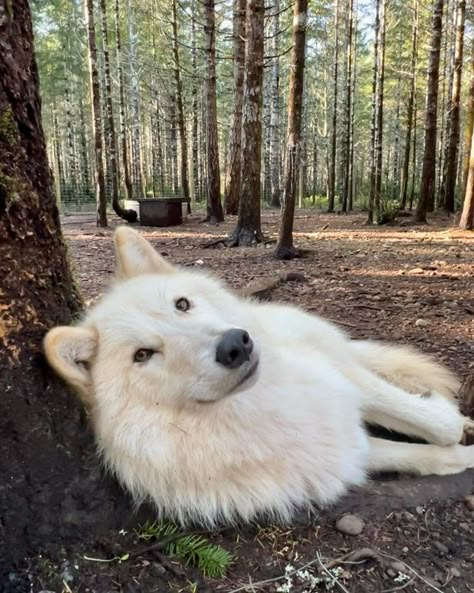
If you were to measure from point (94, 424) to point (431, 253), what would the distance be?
23.7 feet

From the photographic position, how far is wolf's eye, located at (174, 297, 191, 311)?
6.37 ft

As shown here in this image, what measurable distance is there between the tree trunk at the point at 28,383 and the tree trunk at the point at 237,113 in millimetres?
10417

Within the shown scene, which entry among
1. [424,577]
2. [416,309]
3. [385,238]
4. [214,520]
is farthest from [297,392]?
[385,238]

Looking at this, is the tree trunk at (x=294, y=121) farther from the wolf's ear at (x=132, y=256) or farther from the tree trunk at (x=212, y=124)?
the tree trunk at (x=212, y=124)

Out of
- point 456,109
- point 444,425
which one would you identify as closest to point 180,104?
point 456,109

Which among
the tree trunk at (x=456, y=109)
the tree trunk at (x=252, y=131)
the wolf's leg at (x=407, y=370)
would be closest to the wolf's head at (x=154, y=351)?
the wolf's leg at (x=407, y=370)

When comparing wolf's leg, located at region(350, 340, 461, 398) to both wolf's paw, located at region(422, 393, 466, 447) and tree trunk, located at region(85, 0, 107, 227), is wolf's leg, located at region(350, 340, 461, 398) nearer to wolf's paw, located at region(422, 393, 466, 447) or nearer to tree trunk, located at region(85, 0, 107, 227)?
wolf's paw, located at region(422, 393, 466, 447)

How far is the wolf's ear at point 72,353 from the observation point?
164 cm

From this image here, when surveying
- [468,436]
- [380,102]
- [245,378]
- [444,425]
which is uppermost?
[380,102]

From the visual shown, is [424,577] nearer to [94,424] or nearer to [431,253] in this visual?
[94,424]

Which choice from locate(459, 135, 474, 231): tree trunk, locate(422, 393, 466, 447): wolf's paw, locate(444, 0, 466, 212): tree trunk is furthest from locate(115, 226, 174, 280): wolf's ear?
locate(444, 0, 466, 212): tree trunk

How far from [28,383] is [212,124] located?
13.3 metres

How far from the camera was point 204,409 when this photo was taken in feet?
5.77

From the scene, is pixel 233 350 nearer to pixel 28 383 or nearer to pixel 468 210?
pixel 28 383
